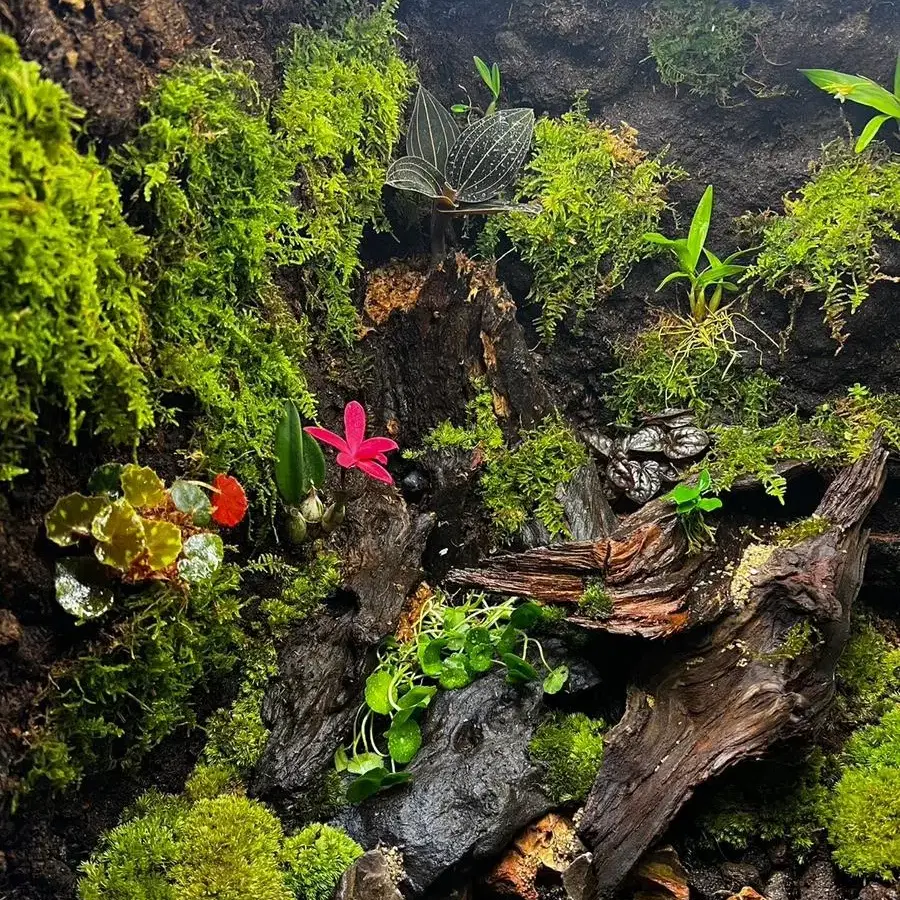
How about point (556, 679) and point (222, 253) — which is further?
point (556, 679)

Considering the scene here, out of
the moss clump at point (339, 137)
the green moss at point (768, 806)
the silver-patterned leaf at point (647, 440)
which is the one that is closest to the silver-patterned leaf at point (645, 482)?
the silver-patterned leaf at point (647, 440)

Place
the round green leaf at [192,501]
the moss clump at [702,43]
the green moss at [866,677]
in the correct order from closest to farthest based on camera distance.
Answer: the round green leaf at [192,501]
the green moss at [866,677]
the moss clump at [702,43]

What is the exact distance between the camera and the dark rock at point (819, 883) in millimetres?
2184

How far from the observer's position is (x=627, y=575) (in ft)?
8.29

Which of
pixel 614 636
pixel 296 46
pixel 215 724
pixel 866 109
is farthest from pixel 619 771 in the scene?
pixel 866 109

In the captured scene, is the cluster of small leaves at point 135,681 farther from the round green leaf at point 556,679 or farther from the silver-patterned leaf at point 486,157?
the silver-patterned leaf at point 486,157

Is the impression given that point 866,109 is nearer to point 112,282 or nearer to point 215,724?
point 112,282

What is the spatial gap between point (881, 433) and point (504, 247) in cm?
188

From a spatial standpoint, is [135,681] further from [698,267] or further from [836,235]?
[836,235]

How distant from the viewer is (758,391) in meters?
3.23

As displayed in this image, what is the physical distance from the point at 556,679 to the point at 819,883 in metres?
0.98

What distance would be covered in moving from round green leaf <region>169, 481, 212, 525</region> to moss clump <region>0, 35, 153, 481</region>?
0.65ft

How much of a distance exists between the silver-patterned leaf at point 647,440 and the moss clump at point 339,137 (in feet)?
4.25

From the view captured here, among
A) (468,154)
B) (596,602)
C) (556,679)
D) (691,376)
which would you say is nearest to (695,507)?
(596,602)
